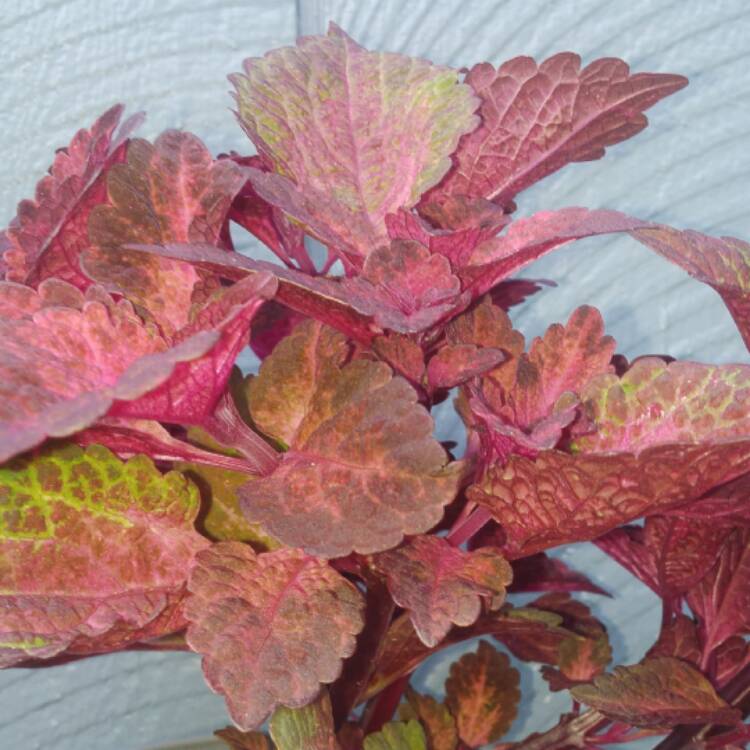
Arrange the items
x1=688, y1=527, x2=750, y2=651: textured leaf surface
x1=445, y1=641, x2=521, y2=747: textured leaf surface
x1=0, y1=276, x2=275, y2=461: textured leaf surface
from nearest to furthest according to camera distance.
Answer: x1=0, y1=276, x2=275, y2=461: textured leaf surface, x1=688, y1=527, x2=750, y2=651: textured leaf surface, x1=445, y1=641, x2=521, y2=747: textured leaf surface

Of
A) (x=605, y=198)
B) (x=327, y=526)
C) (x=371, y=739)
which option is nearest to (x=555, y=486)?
(x=327, y=526)

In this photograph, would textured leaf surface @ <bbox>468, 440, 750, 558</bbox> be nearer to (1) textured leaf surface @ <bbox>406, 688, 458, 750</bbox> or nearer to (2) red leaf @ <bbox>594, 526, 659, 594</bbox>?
(2) red leaf @ <bbox>594, 526, 659, 594</bbox>

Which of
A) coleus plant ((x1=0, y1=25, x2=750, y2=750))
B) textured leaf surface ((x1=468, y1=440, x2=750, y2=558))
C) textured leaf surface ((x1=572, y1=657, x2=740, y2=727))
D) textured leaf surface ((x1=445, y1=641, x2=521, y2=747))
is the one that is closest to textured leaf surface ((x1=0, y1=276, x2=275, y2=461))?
coleus plant ((x1=0, y1=25, x2=750, y2=750))

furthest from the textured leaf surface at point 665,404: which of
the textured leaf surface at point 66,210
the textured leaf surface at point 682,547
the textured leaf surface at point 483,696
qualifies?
the textured leaf surface at point 483,696

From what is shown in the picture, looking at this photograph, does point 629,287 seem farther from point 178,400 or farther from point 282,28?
point 178,400

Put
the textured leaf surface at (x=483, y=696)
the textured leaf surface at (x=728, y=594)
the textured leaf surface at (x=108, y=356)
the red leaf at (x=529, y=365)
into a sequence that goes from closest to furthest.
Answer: the textured leaf surface at (x=108, y=356)
the red leaf at (x=529, y=365)
the textured leaf surface at (x=728, y=594)
the textured leaf surface at (x=483, y=696)

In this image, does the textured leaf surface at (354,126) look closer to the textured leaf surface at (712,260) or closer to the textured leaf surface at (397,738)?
the textured leaf surface at (712,260)
